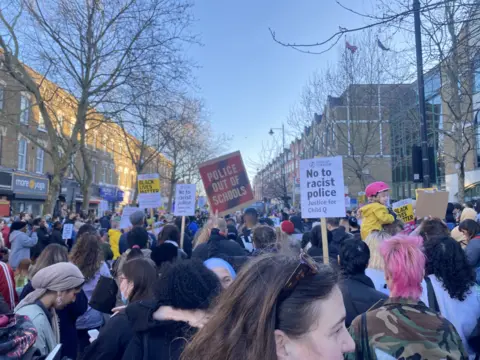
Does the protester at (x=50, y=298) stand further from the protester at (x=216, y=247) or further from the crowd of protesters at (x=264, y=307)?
the protester at (x=216, y=247)

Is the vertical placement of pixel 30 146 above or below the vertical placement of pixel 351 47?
below

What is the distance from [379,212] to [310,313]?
4.36 meters

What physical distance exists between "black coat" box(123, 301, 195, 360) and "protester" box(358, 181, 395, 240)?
3.89 meters

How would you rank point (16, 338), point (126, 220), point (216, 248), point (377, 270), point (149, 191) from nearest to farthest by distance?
1. point (16, 338)
2. point (377, 270)
3. point (216, 248)
4. point (126, 220)
5. point (149, 191)

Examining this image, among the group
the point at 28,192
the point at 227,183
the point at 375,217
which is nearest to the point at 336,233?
the point at 375,217

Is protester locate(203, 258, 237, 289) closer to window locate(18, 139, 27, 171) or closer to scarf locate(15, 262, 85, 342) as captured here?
scarf locate(15, 262, 85, 342)

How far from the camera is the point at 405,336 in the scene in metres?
2.26

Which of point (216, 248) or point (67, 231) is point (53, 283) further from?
point (67, 231)

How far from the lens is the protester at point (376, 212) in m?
5.41

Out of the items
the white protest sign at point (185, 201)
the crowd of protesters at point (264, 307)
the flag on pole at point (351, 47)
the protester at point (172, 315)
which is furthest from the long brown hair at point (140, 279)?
the flag on pole at point (351, 47)

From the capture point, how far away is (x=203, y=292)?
225cm

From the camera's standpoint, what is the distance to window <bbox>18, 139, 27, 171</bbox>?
25438 mm

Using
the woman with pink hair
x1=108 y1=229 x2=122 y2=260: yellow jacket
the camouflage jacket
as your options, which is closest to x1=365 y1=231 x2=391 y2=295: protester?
the woman with pink hair

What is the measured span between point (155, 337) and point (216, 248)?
120 inches
